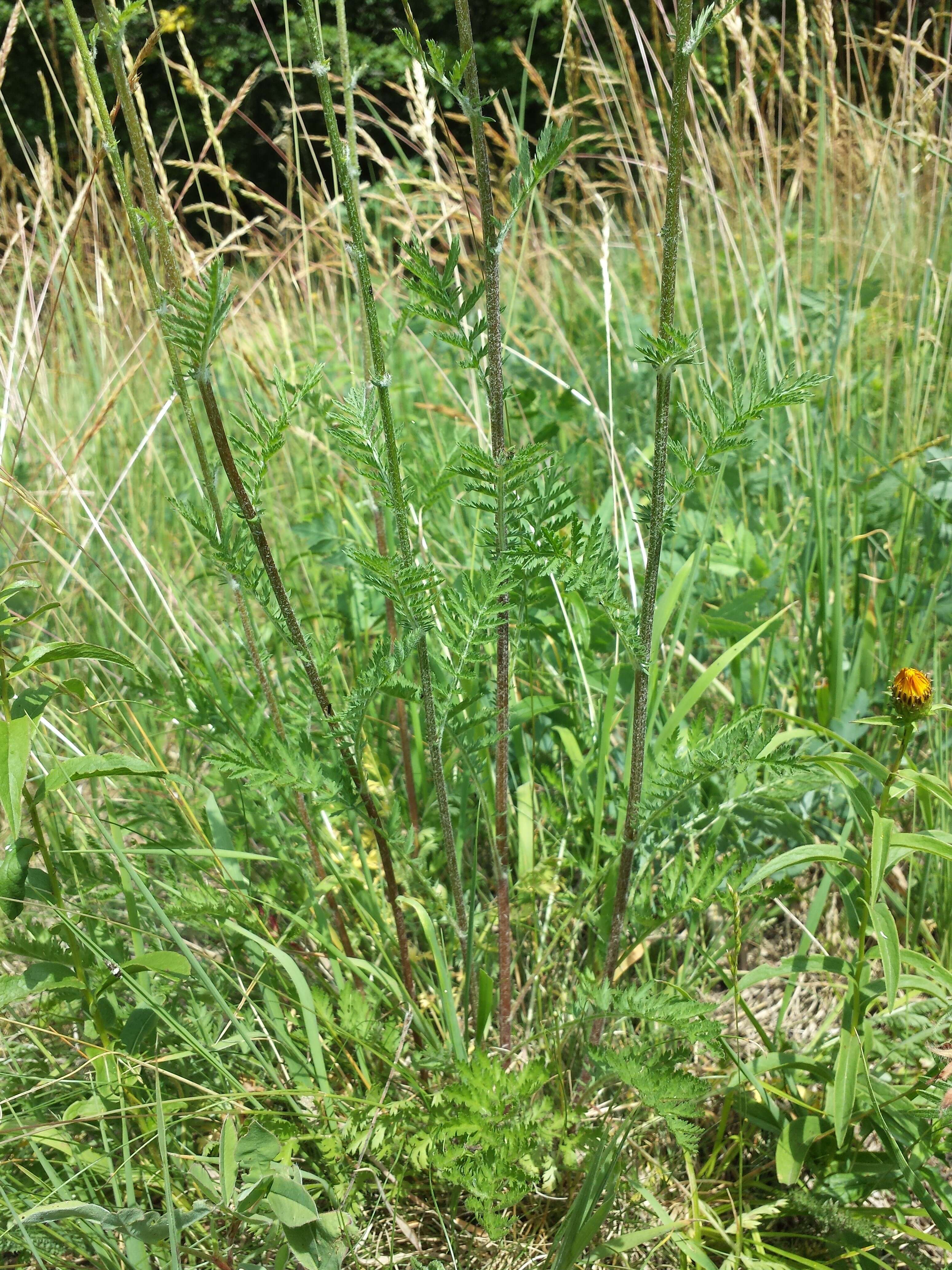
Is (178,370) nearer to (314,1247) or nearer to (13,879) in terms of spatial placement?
(13,879)

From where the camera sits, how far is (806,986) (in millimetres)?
1257

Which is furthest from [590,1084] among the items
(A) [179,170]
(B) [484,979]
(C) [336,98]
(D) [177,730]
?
(A) [179,170]

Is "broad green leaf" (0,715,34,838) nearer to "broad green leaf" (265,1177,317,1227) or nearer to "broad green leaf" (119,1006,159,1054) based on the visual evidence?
"broad green leaf" (119,1006,159,1054)

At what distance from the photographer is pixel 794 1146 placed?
977 millimetres

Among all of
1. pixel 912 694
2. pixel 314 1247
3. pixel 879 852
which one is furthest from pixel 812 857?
pixel 314 1247

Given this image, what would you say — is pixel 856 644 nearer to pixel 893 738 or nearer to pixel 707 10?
pixel 893 738

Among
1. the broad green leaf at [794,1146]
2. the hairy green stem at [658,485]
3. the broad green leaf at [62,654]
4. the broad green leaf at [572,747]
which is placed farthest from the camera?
the broad green leaf at [572,747]

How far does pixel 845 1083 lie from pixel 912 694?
1.23 ft

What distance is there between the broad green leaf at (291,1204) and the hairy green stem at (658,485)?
373mm

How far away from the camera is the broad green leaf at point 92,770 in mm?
851

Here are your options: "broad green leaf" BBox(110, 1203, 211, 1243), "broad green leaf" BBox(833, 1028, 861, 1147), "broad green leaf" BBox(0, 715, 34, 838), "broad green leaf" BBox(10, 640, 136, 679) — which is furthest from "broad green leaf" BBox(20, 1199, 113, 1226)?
"broad green leaf" BBox(833, 1028, 861, 1147)

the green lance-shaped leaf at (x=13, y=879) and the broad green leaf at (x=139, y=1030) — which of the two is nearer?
the green lance-shaped leaf at (x=13, y=879)

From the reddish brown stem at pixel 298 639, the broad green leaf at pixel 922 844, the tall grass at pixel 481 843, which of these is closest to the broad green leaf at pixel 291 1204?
the tall grass at pixel 481 843

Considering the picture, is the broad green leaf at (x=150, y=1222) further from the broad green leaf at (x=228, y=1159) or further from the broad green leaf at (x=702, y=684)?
the broad green leaf at (x=702, y=684)
